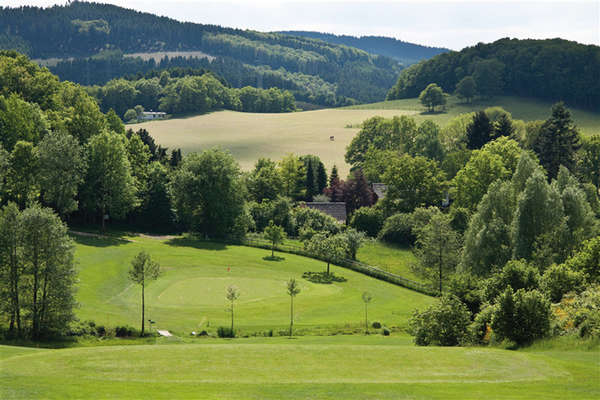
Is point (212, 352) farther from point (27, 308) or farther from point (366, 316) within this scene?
point (366, 316)

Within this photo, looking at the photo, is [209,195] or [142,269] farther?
[209,195]

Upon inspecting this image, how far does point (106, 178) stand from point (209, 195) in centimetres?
1377

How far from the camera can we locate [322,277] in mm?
68875

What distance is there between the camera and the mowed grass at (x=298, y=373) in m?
23.6

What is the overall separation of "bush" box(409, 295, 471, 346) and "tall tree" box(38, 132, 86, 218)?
5341 centimetres

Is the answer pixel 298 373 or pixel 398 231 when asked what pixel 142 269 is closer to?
pixel 298 373

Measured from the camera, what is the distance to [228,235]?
89.1m

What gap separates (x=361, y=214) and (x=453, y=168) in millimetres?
26494

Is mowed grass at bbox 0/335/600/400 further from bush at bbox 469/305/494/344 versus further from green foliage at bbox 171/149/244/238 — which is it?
green foliage at bbox 171/149/244/238

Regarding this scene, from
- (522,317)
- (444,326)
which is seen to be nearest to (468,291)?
(444,326)

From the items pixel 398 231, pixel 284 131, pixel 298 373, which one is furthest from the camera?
pixel 284 131

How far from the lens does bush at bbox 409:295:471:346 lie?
38.5 meters

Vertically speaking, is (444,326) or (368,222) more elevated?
(444,326)

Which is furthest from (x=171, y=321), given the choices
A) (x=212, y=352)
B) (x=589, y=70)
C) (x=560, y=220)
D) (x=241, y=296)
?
(x=589, y=70)
